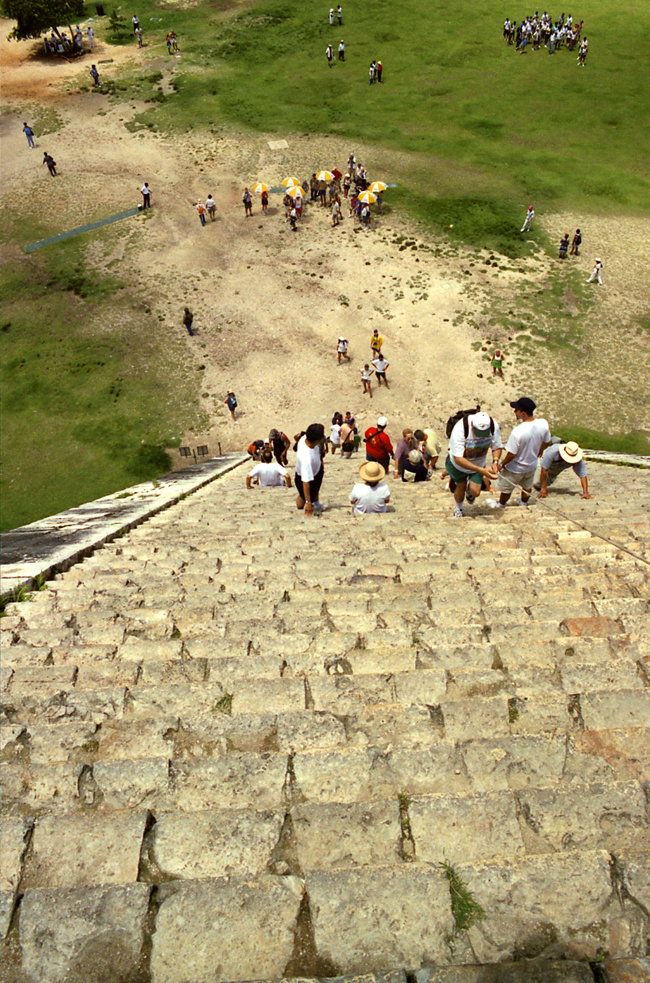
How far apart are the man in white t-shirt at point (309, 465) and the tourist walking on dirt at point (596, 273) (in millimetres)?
18220

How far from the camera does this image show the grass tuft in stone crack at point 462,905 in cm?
296

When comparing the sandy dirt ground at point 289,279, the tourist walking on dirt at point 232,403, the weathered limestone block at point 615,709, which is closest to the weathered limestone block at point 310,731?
the weathered limestone block at point 615,709

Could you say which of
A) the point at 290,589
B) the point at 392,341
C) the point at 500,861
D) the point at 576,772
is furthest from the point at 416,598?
the point at 392,341

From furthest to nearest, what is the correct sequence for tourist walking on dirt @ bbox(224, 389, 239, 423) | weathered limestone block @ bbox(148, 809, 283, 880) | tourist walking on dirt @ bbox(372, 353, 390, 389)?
tourist walking on dirt @ bbox(372, 353, 390, 389) → tourist walking on dirt @ bbox(224, 389, 239, 423) → weathered limestone block @ bbox(148, 809, 283, 880)

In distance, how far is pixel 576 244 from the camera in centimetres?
2372

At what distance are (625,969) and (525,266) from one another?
24.6 m

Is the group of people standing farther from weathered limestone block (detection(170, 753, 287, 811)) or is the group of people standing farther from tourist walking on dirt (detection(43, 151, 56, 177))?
weathered limestone block (detection(170, 753, 287, 811))

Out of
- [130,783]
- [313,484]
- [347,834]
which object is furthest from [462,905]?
[313,484]

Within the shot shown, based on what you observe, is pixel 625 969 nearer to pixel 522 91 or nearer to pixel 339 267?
pixel 339 267

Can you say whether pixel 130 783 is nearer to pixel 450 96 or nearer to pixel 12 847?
pixel 12 847

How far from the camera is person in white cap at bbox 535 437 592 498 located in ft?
31.7

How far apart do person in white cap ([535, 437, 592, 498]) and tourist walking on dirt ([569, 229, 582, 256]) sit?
56.1 ft

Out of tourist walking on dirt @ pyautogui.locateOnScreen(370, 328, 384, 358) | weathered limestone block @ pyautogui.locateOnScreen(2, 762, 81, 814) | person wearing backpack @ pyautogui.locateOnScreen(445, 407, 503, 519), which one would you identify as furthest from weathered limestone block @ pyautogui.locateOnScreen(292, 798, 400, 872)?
tourist walking on dirt @ pyautogui.locateOnScreen(370, 328, 384, 358)

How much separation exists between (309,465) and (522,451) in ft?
10.5
